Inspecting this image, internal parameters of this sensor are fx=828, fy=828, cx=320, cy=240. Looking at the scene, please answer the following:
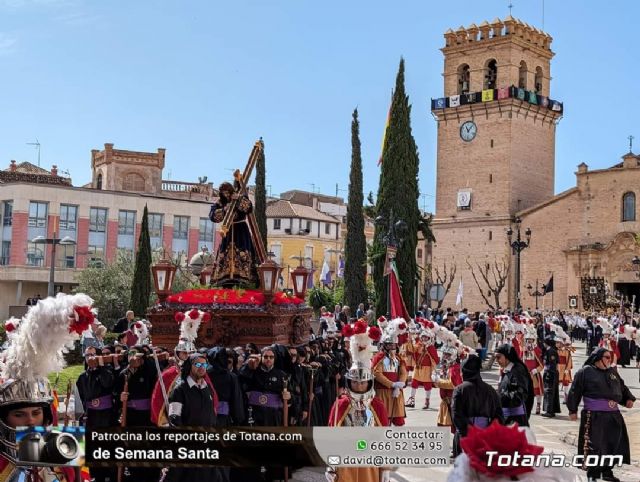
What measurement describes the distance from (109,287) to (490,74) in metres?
35.7

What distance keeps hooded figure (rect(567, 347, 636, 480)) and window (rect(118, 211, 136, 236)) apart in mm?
45087

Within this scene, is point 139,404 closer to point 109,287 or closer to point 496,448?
point 496,448

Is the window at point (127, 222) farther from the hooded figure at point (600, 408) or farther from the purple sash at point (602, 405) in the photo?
the purple sash at point (602, 405)

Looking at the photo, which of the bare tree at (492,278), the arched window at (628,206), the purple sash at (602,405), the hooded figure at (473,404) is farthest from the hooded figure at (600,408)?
the arched window at (628,206)

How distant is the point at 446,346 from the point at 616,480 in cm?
423

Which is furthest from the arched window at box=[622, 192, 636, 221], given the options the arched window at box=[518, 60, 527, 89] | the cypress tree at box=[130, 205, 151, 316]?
the cypress tree at box=[130, 205, 151, 316]

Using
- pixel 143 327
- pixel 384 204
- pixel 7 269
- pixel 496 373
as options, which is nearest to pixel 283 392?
pixel 143 327

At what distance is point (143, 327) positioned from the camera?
644 inches

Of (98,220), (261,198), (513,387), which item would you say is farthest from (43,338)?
(98,220)

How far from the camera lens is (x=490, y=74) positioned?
2394 inches

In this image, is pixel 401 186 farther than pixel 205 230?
No

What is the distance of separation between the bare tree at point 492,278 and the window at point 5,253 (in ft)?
104

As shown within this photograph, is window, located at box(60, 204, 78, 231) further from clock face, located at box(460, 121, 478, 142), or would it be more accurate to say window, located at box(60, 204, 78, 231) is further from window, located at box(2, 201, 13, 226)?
clock face, located at box(460, 121, 478, 142)

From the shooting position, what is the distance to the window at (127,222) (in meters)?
52.7
